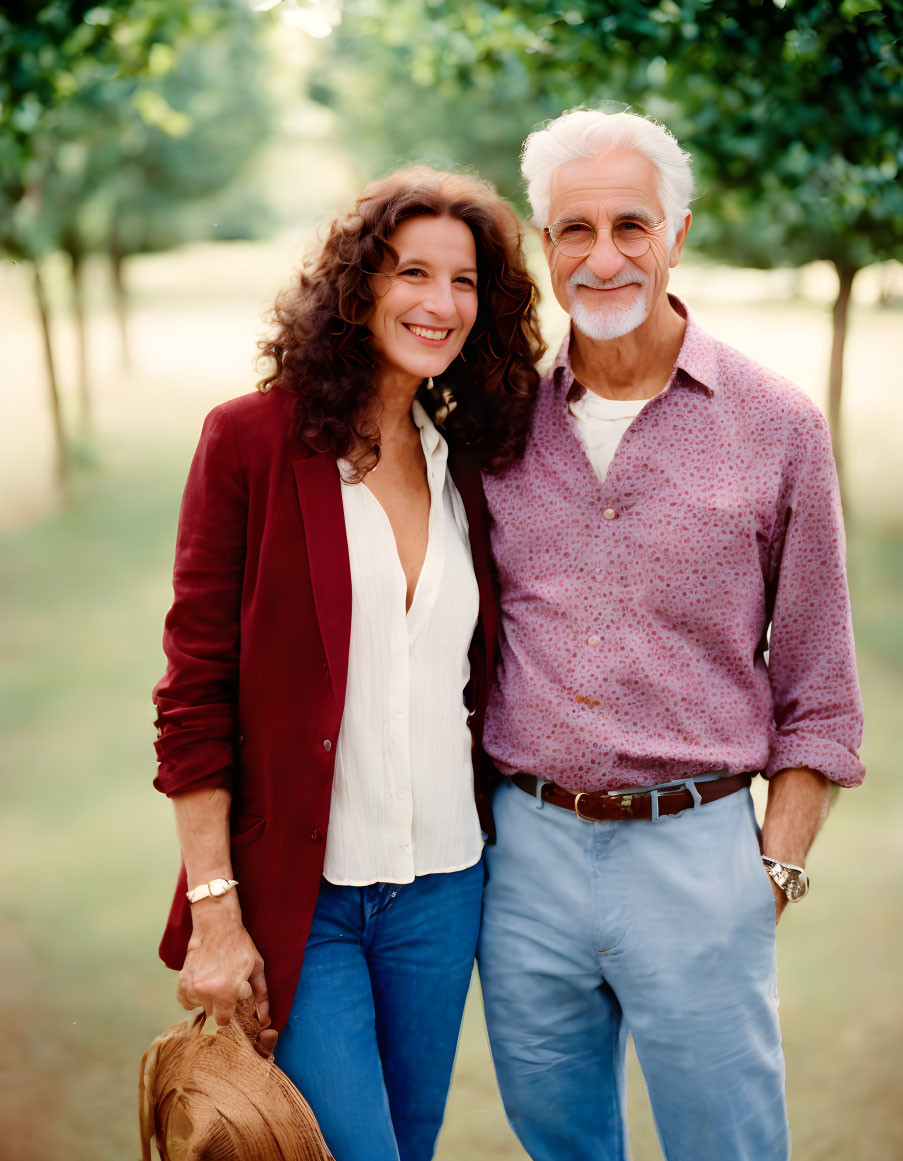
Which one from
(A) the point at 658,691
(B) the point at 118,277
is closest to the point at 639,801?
(A) the point at 658,691

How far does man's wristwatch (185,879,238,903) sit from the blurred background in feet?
3.63

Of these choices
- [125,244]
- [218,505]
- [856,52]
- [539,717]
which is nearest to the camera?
[218,505]

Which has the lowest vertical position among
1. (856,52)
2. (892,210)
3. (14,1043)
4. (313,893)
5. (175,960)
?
(14,1043)

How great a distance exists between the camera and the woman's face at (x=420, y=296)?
2.04 meters

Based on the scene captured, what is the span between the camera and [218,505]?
6.38ft

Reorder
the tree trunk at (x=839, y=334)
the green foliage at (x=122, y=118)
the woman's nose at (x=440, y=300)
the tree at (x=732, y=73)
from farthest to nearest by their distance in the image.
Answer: the tree trunk at (x=839, y=334) → the green foliage at (x=122, y=118) → the tree at (x=732, y=73) → the woman's nose at (x=440, y=300)

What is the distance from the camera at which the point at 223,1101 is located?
182 cm

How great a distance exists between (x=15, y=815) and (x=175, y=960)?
4456mm

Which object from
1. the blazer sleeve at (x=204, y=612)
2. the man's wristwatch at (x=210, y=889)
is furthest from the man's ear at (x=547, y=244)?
the man's wristwatch at (x=210, y=889)

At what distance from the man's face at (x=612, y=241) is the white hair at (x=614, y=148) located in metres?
0.02

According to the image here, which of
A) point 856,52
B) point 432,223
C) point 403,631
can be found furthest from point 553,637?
point 856,52

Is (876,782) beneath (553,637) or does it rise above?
beneath

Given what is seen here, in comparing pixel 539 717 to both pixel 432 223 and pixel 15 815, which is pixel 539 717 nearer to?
pixel 432 223

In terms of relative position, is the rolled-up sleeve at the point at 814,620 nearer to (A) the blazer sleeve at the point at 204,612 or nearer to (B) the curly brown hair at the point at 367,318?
(B) the curly brown hair at the point at 367,318
